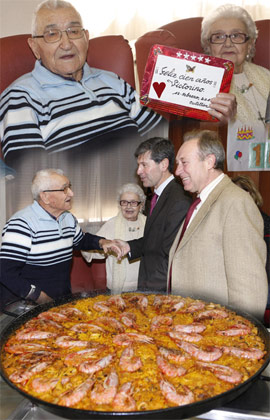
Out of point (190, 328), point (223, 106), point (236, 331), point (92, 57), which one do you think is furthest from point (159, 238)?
point (92, 57)

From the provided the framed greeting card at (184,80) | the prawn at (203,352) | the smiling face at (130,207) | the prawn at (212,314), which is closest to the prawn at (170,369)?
the prawn at (203,352)

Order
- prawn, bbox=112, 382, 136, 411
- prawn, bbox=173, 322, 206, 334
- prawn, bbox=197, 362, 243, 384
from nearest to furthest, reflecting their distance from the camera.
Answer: prawn, bbox=112, 382, 136, 411
prawn, bbox=197, 362, 243, 384
prawn, bbox=173, 322, 206, 334

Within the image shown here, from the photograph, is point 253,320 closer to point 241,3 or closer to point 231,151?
point 231,151

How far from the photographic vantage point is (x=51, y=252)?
79.5 inches

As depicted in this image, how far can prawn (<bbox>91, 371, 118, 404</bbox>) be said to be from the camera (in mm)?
1311

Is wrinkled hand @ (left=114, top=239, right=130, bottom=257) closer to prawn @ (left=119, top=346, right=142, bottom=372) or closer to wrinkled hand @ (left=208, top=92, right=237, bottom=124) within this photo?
prawn @ (left=119, top=346, right=142, bottom=372)

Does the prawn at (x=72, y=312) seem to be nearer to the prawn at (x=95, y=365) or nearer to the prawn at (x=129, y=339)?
the prawn at (x=129, y=339)

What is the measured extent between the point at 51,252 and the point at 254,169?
1045 millimetres

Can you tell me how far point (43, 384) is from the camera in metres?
1.36

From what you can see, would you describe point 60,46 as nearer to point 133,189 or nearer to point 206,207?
point 133,189

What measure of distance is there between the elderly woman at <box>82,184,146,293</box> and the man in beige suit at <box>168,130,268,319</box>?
21 cm

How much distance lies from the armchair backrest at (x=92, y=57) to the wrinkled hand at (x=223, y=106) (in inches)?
15.6

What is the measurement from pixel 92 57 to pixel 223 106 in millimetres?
653

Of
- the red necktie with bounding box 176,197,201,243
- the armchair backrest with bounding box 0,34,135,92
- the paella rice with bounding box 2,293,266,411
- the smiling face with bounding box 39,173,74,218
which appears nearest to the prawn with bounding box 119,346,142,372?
the paella rice with bounding box 2,293,266,411
